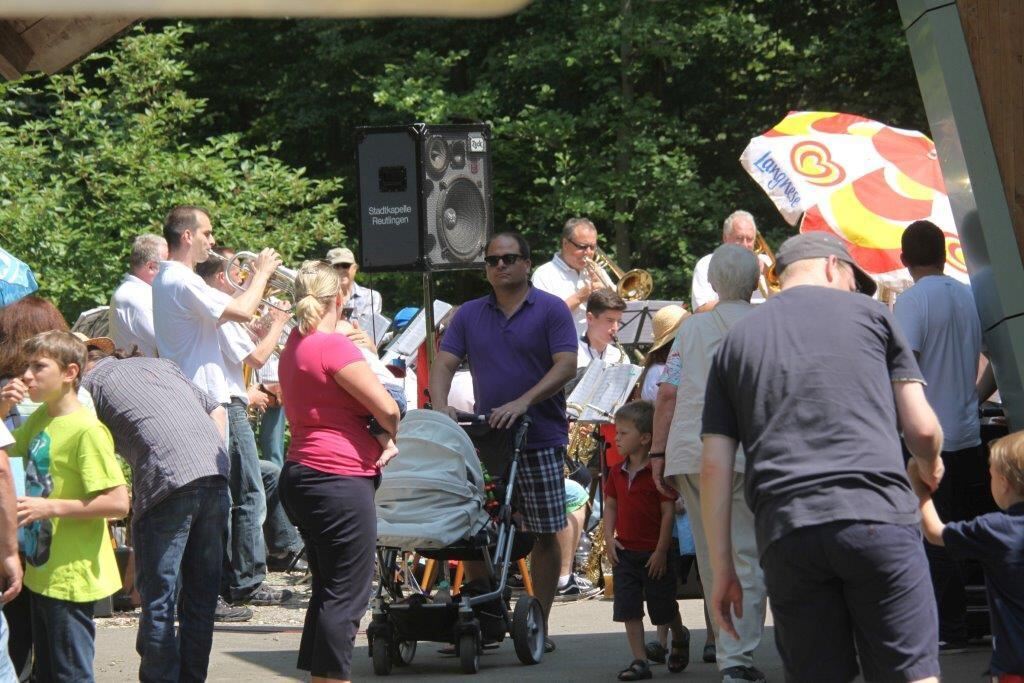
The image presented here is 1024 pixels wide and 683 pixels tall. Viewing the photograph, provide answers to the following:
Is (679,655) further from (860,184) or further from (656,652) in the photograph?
(860,184)

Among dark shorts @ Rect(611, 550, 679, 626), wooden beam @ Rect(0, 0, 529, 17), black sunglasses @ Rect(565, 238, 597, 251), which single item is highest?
black sunglasses @ Rect(565, 238, 597, 251)

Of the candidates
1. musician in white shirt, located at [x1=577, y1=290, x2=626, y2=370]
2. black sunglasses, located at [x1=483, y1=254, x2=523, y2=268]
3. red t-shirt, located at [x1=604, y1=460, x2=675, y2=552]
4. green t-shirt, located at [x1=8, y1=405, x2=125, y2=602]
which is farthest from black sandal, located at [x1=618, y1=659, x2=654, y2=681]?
musician in white shirt, located at [x1=577, y1=290, x2=626, y2=370]

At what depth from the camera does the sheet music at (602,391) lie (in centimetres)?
978

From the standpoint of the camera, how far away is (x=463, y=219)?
1066cm

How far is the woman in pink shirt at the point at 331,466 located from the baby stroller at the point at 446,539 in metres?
0.89

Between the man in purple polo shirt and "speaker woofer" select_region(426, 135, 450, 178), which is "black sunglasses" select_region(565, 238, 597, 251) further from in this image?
the man in purple polo shirt

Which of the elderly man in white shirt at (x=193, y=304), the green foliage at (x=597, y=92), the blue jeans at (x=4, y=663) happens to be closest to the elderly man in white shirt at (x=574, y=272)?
the elderly man in white shirt at (x=193, y=304)

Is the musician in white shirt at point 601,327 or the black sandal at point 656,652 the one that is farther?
the musician in white shirt at point 601,327

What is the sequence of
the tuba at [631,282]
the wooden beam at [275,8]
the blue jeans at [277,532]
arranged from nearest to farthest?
the wooden beam at [275,8]
the blue jeans at [277,532]
the tuba at [631,282]

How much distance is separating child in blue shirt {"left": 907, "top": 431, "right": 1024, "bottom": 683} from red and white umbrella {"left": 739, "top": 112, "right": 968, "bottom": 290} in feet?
13.8

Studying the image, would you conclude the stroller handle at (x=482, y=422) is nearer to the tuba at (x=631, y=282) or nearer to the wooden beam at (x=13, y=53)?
the wooden beam at (x=13, y=53)

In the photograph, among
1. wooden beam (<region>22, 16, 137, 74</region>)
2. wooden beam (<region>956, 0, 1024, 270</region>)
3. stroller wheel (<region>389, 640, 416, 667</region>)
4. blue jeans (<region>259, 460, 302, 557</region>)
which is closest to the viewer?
wooden beam (<region>22, 16, 137, 74</region>)

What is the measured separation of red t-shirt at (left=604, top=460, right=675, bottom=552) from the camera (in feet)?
24.2

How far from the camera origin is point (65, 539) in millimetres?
5688
